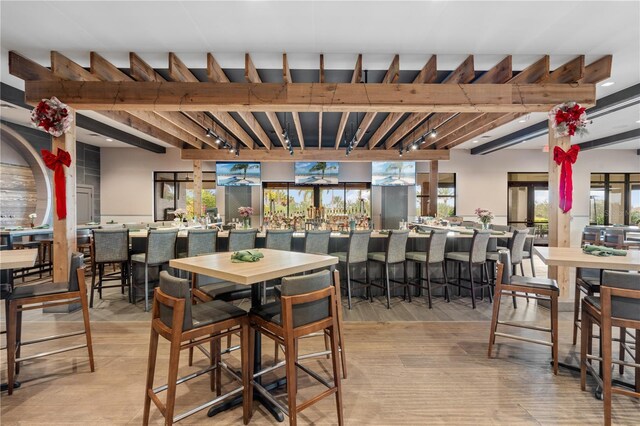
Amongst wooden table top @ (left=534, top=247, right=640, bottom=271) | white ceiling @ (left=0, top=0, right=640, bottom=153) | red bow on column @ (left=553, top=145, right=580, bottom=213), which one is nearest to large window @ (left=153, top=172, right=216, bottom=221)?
white ceiling @ (left=0, top=0, right=640, bottom=153)

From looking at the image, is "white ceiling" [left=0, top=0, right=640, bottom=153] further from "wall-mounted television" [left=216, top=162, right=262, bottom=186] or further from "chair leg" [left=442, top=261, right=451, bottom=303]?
"wall-mounted television" [left=216, top=162, right=262, bottom=186]

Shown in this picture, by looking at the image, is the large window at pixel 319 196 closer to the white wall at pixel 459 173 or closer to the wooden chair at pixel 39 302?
the white wall at pixel 459 173

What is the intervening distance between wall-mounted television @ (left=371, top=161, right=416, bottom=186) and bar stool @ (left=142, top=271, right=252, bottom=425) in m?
8.06

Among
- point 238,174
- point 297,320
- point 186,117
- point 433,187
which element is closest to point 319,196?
point 238,174

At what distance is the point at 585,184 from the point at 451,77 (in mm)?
8685

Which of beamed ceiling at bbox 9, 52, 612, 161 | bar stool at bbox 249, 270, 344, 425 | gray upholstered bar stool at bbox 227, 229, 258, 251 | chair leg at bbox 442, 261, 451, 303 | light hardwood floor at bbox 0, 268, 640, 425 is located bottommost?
light hardwood floor at bbox 0, 268, 640, 425

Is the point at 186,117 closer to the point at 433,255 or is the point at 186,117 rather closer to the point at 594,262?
the point at 433,255

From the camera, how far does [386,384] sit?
7.70 feet

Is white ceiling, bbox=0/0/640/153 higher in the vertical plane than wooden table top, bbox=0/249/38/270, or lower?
higher

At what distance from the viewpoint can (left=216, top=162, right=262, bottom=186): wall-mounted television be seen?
30.8ft

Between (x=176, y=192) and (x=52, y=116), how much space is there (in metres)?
6.28

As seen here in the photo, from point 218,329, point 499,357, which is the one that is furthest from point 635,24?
point 218,329

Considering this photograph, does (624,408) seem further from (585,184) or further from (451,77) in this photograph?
(585,184)

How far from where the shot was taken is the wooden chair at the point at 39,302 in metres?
2.24
